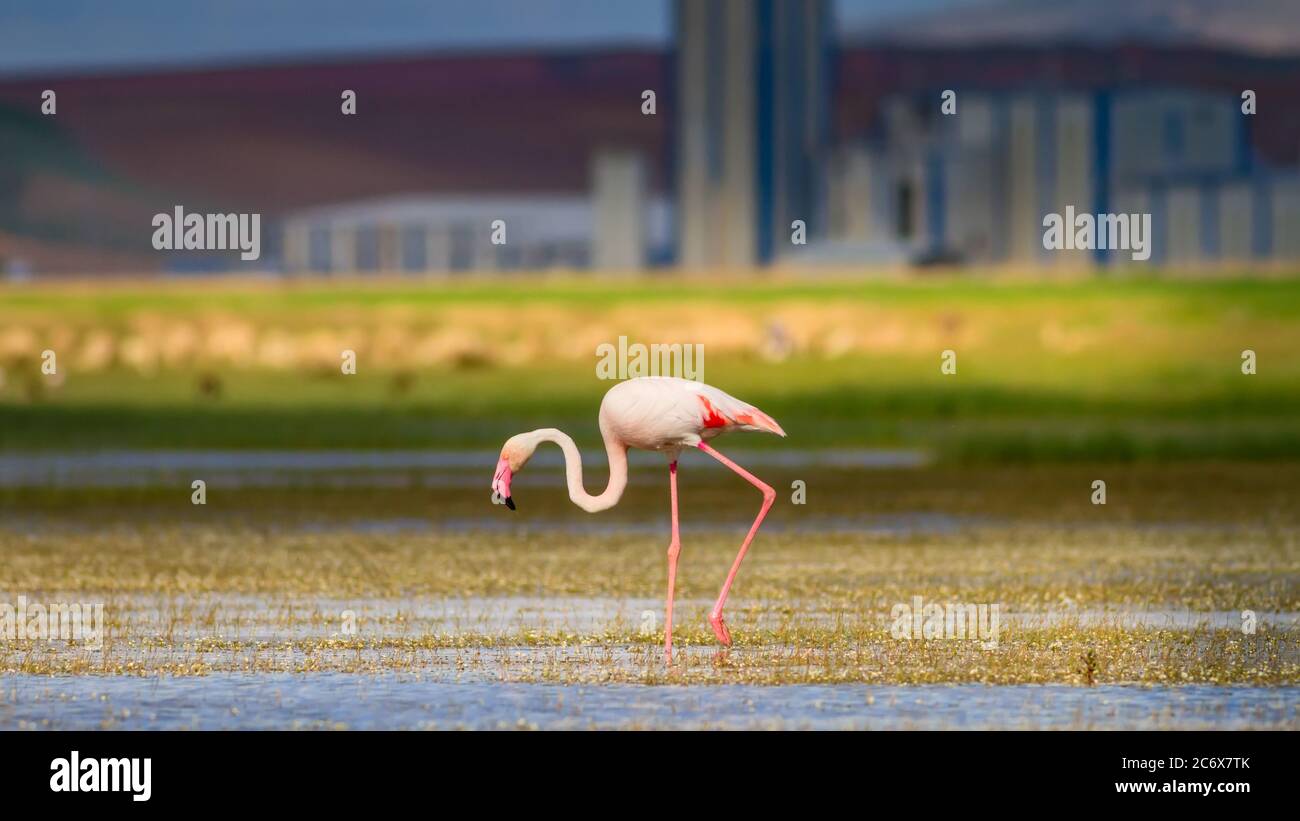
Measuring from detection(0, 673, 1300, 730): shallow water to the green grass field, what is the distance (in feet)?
81.6

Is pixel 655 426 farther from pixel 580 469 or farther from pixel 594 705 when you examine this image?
pixel 594 705

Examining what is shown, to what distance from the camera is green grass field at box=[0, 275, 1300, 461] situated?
152 ft

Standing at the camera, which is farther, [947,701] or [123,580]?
[123,580]

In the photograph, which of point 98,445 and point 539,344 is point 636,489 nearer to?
point 98,445

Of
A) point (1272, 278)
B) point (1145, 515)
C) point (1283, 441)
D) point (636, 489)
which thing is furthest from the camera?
point (1272, 278)

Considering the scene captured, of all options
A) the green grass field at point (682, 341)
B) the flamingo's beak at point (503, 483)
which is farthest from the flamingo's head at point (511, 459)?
the green grass field at point (682, 341)

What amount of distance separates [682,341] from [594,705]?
66054 mm

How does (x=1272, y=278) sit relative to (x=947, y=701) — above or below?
above

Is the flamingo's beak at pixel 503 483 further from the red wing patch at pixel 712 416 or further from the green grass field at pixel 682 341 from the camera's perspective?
the green grass field at pixel 682 341

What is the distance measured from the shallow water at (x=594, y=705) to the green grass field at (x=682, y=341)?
24.9m

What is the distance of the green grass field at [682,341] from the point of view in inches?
1818

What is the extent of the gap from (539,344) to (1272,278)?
91.6ft
